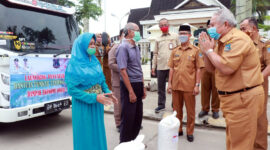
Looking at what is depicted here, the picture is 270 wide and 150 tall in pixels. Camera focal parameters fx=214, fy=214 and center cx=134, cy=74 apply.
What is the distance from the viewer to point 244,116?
2.17 meters

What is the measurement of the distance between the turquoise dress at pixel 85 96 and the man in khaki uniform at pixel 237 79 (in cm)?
126

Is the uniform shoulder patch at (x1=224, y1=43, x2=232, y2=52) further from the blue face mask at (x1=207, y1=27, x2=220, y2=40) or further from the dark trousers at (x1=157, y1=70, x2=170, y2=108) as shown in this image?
the dark trousers at (x1=157, y1=70, x2=170, y2=108)

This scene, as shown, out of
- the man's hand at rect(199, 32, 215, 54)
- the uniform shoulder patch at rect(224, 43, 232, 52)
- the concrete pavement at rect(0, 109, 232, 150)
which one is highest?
the man's hand at rect(199, 32, 215, 54)

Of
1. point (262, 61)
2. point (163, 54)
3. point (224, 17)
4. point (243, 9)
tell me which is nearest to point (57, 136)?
point (163, 54)

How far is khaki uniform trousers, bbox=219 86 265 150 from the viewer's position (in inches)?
84.7

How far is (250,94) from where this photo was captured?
2.14 m

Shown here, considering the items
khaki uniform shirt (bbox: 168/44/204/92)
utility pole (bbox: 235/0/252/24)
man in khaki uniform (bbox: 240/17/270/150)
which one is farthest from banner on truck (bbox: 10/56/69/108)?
utility pole (bbox: 235/0/252/24)

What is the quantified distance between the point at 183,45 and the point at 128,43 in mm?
1054

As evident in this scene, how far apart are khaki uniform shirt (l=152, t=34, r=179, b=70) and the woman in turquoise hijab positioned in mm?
2708

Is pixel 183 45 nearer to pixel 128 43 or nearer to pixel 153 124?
pixel 128 43

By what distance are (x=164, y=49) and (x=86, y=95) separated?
315 centimetres

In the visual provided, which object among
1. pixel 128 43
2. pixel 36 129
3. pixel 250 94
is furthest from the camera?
pixel 36 129

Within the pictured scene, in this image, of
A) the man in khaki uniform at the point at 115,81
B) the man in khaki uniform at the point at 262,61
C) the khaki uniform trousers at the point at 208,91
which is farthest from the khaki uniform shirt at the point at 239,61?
the khaki uniform trousers at the point at 208,91

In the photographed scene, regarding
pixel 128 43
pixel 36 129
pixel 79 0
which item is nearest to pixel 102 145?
pixel 128 43
